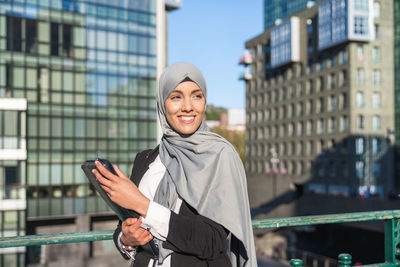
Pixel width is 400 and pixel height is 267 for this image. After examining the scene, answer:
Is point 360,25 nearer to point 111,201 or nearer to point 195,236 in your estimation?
point 195,236

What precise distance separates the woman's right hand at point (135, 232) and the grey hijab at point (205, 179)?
101mm

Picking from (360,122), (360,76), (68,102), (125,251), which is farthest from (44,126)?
(360,76)

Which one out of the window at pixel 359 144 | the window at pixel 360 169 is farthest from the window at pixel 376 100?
the window at pixel 360 169

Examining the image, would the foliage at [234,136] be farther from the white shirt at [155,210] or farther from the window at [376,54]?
the white shirt at [155,210]

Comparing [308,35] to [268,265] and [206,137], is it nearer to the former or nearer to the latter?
[268,265]

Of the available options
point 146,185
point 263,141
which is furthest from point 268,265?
point 146,185

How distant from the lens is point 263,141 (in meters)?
71.5

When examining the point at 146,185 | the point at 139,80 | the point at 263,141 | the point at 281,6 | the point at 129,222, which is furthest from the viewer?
the point at 281,6

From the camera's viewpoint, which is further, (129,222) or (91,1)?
(91,1)

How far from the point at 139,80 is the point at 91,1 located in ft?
24.6

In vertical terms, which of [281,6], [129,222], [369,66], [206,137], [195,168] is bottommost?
[129,222]

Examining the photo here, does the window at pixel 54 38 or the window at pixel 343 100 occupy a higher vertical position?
the window at pixel 54 38

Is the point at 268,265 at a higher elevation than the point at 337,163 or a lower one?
lower

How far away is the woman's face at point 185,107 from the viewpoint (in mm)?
2441
